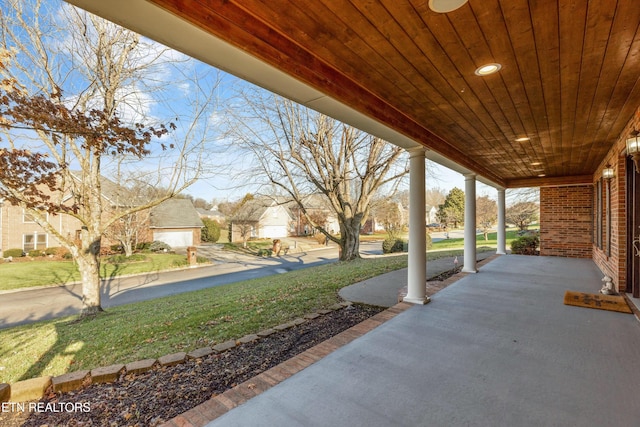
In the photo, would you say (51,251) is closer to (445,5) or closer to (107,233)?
(107,233)

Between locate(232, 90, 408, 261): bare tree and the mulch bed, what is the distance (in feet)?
28.4

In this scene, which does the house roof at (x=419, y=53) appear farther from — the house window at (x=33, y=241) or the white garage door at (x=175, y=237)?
the white garage door at (x=175, y=237)

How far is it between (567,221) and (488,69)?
10.1 m

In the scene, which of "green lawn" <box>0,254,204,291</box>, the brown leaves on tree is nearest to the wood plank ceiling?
the brown leaves on tree

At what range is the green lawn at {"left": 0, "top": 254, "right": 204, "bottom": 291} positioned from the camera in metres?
11.1

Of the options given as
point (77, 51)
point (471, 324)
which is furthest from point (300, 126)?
point (471, 324)

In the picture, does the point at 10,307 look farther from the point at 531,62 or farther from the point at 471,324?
the point at 531,62

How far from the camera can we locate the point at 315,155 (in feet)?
38.6

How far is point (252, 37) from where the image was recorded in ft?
6.59

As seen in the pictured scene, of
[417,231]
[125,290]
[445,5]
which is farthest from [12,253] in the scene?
[445,5]

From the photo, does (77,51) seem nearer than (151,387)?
No

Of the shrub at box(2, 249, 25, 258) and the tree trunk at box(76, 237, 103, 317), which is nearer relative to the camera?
the tree trunk at box(76, 237, 103, 317)

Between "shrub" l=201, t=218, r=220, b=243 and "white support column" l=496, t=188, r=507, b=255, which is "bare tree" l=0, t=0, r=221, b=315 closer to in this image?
"white support column" l=496, t=188, r=507, b=255

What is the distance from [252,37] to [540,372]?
353cm
